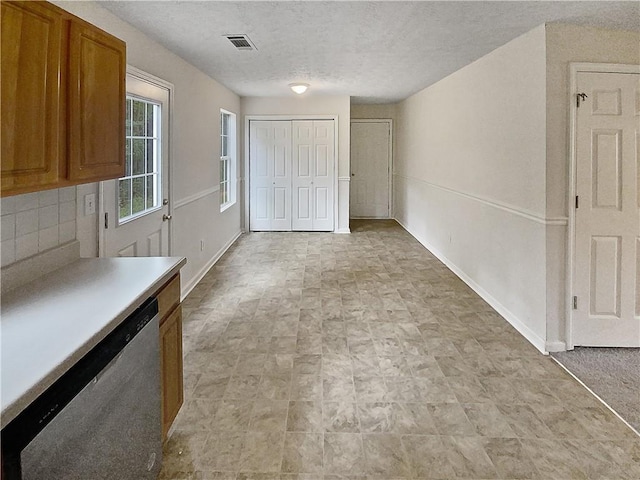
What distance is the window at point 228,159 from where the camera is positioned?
7207 mm

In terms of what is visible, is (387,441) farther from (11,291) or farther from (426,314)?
(426,314)

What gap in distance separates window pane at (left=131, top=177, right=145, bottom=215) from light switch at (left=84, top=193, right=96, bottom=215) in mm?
697

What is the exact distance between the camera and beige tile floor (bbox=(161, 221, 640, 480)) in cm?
213

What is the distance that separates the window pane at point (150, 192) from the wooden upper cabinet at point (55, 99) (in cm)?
166

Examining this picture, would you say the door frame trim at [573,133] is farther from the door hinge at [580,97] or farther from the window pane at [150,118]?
the window pane at [150,118]

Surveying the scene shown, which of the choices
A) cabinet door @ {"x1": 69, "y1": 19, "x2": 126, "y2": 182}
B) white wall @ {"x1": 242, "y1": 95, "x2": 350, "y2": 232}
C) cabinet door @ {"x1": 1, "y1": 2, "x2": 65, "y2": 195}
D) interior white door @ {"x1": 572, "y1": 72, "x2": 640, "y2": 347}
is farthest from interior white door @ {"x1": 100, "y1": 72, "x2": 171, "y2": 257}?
white wall @ {"x1": 242, "y1": 95, "x2": 350, "y2": 232}

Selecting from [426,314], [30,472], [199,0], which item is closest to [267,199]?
[426,314]

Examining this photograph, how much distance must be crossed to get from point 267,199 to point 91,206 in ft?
18.9

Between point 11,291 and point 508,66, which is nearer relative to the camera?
point 11,291

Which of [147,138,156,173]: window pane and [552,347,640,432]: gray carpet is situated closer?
[552,347,640,432]: gray carpet

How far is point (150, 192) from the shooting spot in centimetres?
394

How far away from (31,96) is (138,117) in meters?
2.17

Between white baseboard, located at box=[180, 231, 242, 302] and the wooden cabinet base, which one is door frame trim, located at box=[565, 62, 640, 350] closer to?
the wooden cabinet base

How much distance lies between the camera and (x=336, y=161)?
834cm
